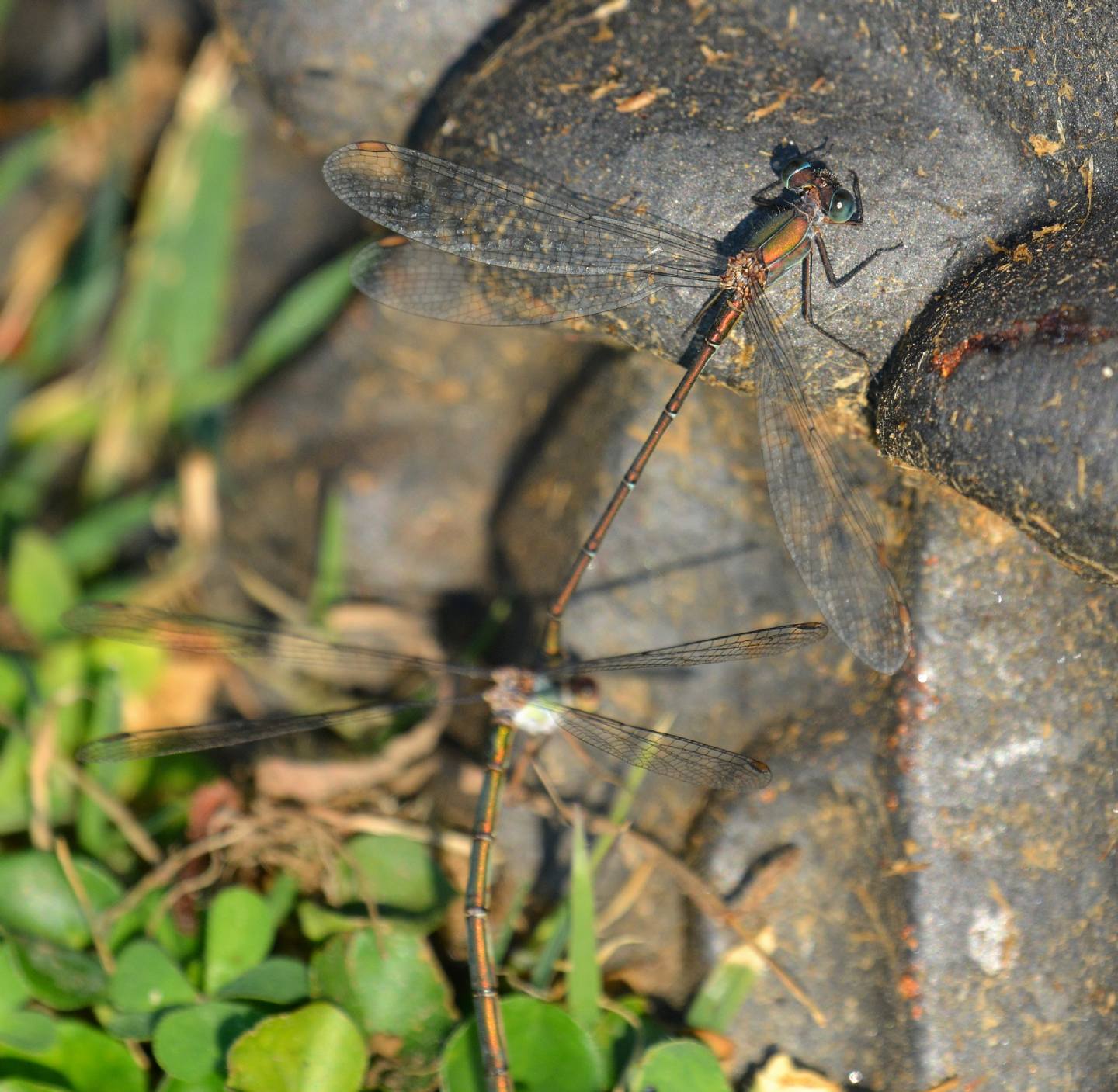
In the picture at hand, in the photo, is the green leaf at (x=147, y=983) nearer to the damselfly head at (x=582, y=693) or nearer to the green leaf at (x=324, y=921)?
the green leaf at (x=324, y=921)

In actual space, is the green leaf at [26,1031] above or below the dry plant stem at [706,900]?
below

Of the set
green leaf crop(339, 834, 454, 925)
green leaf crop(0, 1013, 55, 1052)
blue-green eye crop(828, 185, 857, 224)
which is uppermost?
blue-green eye crop(828, 185, 857, 224)

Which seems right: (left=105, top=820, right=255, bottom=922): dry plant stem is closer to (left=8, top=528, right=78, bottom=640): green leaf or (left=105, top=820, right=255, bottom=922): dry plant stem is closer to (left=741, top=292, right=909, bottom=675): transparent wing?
(left=8, top=528, right=78, bottom=640): green leaf

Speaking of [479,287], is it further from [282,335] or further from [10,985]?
[10,985]

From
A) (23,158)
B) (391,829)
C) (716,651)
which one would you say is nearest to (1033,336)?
(716,651)

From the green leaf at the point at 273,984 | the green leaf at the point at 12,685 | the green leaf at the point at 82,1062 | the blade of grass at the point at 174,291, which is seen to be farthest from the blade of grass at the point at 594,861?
the blade of grass at the point at 174,291

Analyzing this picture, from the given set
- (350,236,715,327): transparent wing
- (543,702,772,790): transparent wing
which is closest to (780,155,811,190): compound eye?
(350,236,715,327): transparent wing
